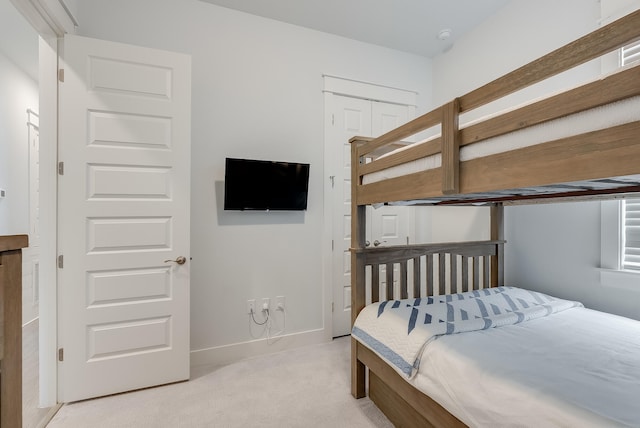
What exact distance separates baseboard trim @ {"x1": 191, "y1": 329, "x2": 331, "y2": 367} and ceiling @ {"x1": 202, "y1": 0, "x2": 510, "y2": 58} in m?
2.85

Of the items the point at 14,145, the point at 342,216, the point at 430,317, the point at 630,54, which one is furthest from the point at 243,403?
the point at 14,145

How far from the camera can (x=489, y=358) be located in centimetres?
118

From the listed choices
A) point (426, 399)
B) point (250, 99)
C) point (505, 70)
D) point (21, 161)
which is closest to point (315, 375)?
point (426, 399)

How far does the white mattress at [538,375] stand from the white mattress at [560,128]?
790 millimetres

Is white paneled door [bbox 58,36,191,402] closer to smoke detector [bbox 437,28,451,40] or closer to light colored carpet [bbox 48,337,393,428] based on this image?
light colored carpet [bbox 48,337,393,428]

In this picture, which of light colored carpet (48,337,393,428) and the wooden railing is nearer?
the wooden railing

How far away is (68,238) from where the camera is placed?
6.36 feet

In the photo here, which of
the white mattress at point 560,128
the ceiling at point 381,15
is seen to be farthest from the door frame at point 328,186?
the white mattress at point 560,128

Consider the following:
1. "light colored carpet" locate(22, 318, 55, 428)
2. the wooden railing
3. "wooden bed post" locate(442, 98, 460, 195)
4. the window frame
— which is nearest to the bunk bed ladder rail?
the window frame

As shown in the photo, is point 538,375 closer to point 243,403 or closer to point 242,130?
point 243,403

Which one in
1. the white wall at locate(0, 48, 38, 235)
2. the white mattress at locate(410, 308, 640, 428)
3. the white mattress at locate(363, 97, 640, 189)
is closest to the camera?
the white mattress at locate(363, 97, 640, 189)

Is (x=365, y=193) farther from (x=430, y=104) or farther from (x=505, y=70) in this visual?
(x=430, y=104)

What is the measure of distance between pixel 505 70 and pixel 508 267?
1.73m

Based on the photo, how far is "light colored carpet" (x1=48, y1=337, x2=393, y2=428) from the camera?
172 centimetres
